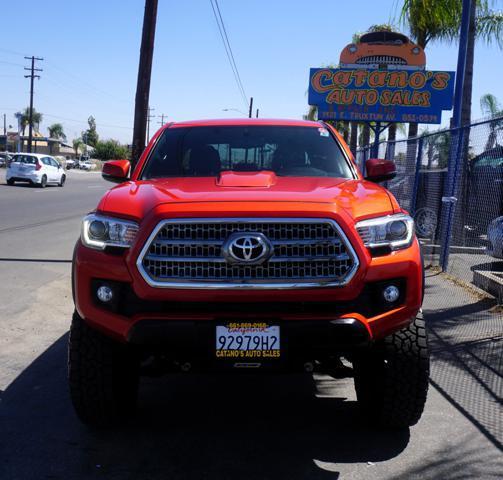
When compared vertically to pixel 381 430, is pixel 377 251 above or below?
above

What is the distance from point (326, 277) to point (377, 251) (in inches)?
12.5

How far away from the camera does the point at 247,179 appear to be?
419 cm

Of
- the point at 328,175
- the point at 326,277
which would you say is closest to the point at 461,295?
the point at 328,175

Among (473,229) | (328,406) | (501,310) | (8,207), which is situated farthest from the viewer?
(8,207)

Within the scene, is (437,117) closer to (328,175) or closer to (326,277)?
(328,175)

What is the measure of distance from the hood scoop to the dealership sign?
14087 millimetres

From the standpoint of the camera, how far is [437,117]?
1767 cm

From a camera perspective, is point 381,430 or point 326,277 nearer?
point 326,277

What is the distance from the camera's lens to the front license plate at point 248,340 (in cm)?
339

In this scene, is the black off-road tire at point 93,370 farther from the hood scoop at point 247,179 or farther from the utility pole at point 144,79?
the utility pole at point 144,79

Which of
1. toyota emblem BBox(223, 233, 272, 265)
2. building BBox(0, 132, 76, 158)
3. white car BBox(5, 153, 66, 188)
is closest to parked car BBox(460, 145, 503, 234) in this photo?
toyota emblem BBox(223, 233, 272, 265)

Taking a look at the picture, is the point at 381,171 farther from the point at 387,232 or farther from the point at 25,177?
the point at 25,177

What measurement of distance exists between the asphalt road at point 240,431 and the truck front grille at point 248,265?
3.17 feet

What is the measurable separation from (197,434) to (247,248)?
4.06 feet
